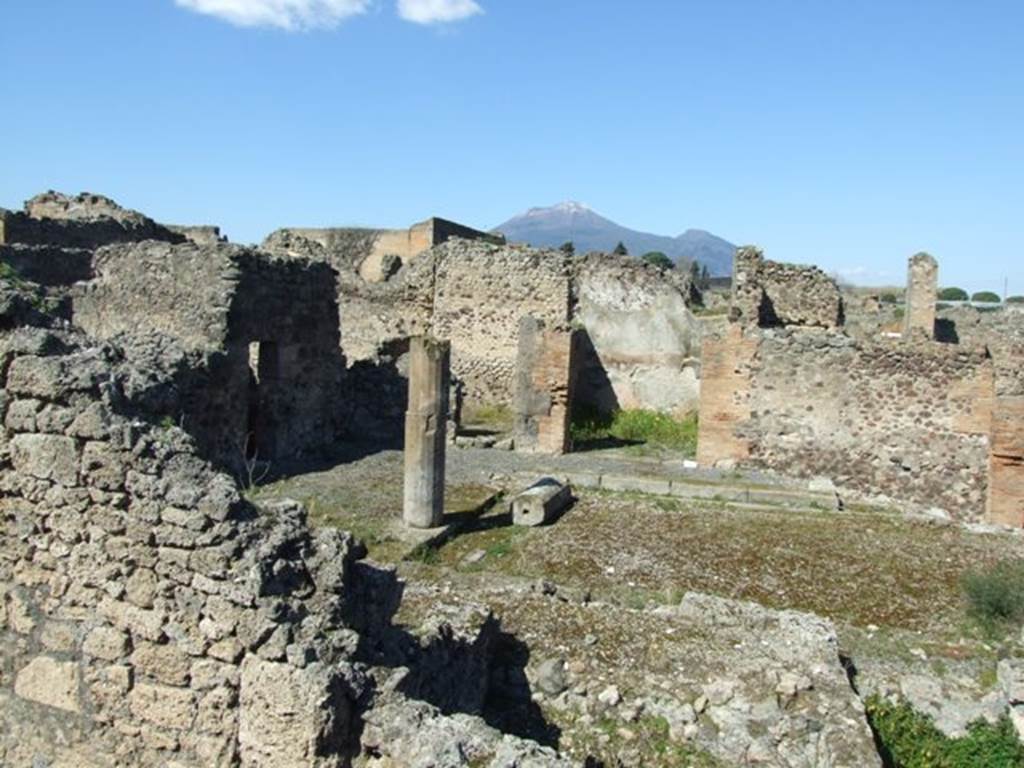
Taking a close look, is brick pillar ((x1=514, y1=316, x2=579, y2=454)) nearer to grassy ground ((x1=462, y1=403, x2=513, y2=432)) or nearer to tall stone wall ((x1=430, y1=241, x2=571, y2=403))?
grassy ground ((x1=462, y1=403, x2=513, y2=432))

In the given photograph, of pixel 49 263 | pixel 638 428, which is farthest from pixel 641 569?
pixel 49 263

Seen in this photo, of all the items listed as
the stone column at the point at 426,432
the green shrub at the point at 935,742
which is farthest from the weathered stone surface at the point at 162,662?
the stone column at the point at 426,432

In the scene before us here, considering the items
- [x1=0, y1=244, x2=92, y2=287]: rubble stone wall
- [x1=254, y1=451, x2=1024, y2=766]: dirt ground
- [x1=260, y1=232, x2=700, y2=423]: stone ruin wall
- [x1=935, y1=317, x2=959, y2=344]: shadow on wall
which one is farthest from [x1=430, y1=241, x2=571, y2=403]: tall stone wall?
[x1=935, y1=317, x2=959, y2=344]: shadow on wall

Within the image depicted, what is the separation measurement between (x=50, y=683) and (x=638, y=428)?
1491cm

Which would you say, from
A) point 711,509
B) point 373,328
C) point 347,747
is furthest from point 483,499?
point 373,328

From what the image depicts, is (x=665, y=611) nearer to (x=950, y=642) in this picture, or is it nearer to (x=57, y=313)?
(x=950, y=642)

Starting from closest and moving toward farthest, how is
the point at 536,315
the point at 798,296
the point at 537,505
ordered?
the point at 537,505
the point at 798,296
the point at 536,315

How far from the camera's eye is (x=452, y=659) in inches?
211

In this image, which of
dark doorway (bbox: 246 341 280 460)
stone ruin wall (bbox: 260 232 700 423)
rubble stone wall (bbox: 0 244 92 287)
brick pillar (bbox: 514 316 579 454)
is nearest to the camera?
dark doorway (bbox: 246 341 280 460)

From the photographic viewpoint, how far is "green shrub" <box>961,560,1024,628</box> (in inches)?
334

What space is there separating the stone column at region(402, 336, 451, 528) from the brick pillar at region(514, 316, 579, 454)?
4458mm

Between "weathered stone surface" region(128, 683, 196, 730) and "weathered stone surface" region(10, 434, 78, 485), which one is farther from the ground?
"weathered stone surface" region(10, 434, 78, 485)

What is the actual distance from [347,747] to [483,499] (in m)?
8.59

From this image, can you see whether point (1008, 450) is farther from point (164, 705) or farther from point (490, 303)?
point (164, 705)
